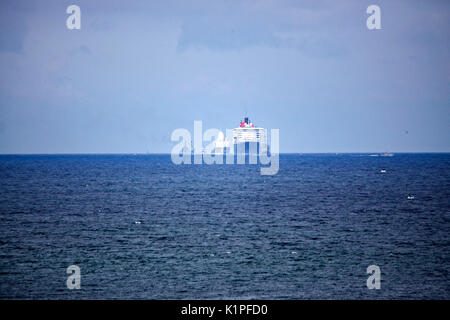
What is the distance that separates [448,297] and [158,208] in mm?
40284

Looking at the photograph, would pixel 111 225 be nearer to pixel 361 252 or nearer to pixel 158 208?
pixel 158 208

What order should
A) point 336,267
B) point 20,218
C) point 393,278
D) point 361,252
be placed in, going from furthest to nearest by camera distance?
point 20,218, point 361,252, point 336,267, point 393,278

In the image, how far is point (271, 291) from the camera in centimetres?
2889

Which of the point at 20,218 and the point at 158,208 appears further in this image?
the point at 158,208

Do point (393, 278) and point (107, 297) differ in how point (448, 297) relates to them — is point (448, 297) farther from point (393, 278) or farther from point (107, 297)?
point (107, 297)

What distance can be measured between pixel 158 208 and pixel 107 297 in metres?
35.6

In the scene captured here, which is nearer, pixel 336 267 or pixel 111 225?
pixel 336 267

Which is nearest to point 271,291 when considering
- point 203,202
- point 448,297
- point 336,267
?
point 336,267

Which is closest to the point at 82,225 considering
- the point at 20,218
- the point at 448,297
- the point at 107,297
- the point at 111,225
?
the point at 111,225
